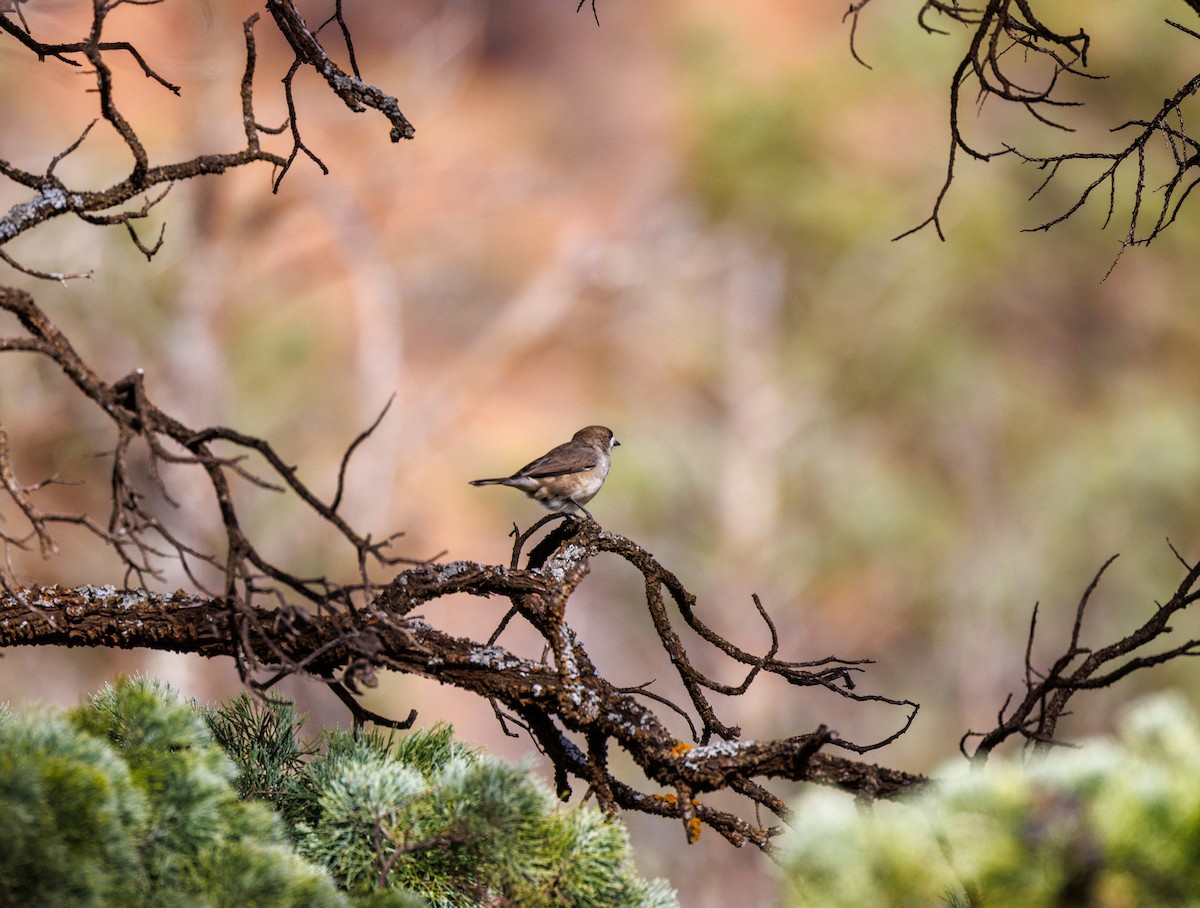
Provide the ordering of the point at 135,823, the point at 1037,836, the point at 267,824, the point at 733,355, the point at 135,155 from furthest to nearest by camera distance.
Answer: the point at 733,355 → the point at 135,155 → the point at 267,824 → the point at 135,823 → the point at 1037,836

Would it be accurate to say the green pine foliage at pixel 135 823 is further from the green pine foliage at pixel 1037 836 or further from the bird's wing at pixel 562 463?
the bird's wing at pixel 562 463

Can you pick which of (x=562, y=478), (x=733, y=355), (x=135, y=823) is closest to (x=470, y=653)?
(x=135, y=823)

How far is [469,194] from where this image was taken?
11.4m

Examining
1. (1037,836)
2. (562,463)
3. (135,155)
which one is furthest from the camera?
(562,463)

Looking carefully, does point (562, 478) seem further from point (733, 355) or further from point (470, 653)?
point (733, 355)

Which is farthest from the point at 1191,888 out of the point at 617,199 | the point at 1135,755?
the point at 617,199

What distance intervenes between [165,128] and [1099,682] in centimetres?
1249

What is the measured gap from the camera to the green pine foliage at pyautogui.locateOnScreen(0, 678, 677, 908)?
1.29 metres

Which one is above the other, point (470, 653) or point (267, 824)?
point (470, 653)

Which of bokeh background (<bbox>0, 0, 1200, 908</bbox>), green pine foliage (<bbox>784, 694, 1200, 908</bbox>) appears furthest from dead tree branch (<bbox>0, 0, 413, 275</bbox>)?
bokeh background (<bbox>0, 0, 1200, 908</bbox>)

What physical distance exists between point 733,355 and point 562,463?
31.1 feet

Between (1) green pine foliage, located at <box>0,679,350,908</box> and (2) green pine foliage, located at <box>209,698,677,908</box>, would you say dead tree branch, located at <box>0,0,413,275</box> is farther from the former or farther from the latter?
(2) green pine foliage, located at <box>209,698,677,908</box>

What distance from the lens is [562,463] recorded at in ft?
12.8

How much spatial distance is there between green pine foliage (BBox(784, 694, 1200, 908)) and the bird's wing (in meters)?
2.61
